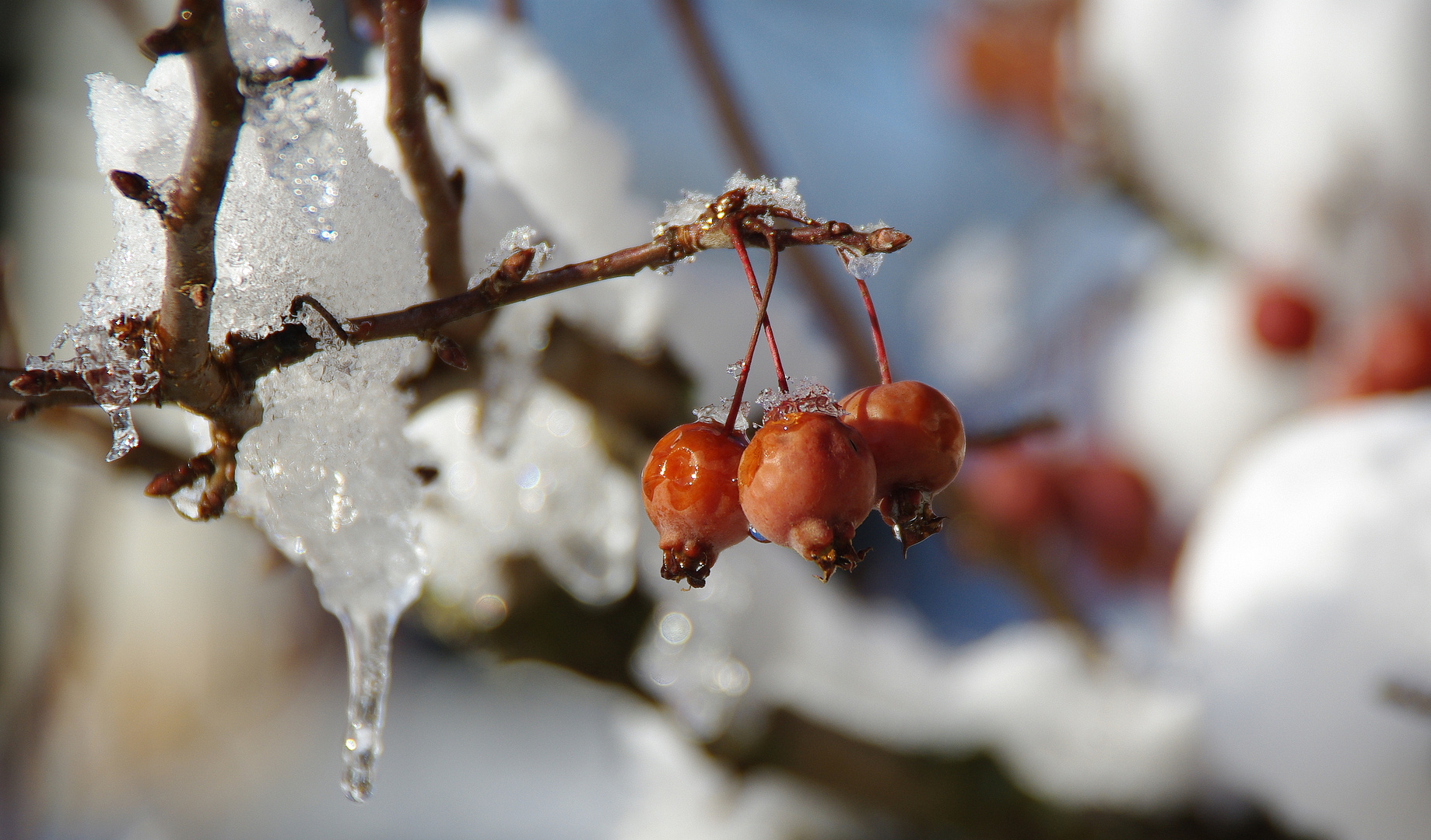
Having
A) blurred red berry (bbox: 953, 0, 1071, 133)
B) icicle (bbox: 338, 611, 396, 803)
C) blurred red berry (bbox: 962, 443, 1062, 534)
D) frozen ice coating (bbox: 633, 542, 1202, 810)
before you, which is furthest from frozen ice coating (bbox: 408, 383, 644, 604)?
blurred red berry (bbox: 953, 0, 1071, 133)

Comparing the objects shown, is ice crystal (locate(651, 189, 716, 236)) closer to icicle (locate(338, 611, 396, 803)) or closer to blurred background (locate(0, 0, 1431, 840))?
blurred background (locate(0, 0, 1431, 840))

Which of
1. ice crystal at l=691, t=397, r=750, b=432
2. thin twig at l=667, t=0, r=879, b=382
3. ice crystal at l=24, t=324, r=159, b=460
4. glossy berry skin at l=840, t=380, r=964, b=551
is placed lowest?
ice crystal at l=24, t=324, r=159, b=460

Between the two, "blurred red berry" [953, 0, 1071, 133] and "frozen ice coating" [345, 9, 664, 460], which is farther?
"blurred red berry" [953, 0, 1071, 133]

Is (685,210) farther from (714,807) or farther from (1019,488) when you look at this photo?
(1019,488)

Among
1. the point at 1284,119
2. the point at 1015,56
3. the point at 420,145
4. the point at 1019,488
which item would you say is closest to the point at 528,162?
the point at 420,145

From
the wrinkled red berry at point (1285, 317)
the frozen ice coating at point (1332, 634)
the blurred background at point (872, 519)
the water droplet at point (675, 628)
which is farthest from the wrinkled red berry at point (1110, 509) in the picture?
the water droplet at point (675, 628)

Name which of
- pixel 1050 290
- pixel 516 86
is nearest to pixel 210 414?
pixel 516 86
